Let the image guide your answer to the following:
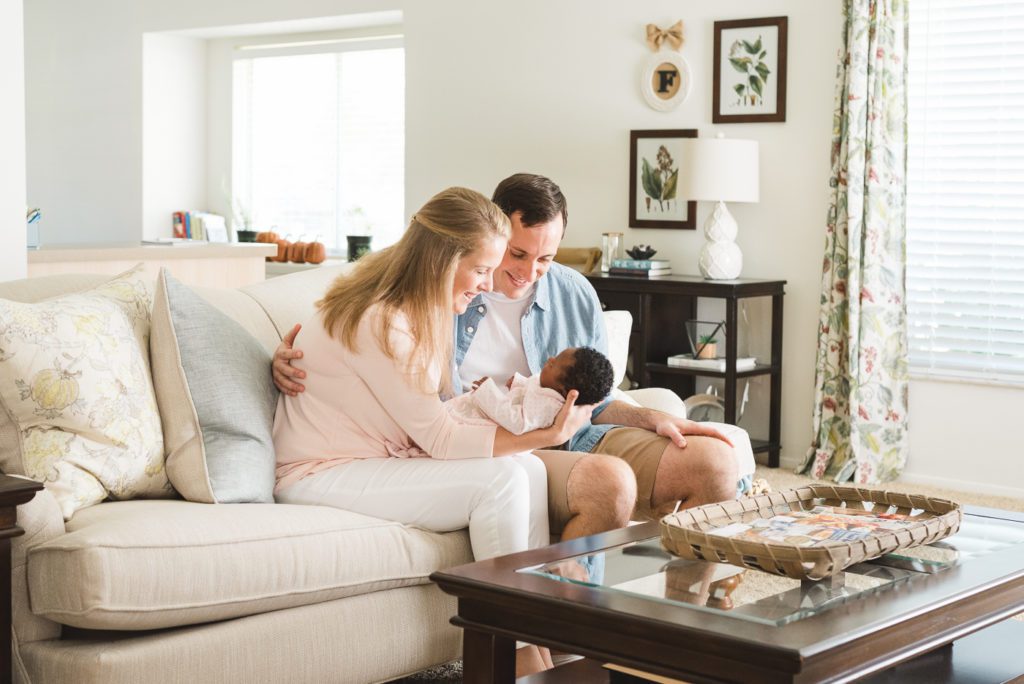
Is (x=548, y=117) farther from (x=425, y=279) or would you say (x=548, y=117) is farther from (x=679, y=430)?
(x=425, y=279)

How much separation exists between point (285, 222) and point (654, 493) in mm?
5280

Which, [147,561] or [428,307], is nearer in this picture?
[147,561]

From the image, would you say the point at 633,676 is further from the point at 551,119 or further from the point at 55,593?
the point at 551,119

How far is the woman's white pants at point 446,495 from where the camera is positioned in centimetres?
240

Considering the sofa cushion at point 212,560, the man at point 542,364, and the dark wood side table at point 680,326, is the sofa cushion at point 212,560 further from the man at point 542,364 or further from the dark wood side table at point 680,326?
the dark wood side table at point 680,326

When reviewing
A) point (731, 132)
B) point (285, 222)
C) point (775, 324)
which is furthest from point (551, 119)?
point (285, 222)

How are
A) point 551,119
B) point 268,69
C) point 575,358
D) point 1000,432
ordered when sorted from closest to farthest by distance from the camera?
point 575,358 < point 1000,432 < point 551,119 < point 268,69

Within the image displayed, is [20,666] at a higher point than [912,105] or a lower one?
lower

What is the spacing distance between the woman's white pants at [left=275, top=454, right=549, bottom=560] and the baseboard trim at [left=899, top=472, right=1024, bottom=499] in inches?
120

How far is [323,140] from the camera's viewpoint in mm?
7426

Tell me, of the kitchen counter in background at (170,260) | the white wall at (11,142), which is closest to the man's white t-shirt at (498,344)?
the white wall at (11,142)

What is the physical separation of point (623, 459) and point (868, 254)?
8.54ft

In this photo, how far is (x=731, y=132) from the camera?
5492 mm

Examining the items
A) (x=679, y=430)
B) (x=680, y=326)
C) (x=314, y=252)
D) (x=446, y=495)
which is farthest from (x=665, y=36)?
(x=446, y=495)
